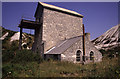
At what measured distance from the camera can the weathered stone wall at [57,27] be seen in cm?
1539

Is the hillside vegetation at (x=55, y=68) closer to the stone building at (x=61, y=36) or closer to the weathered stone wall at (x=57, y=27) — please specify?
the stone building at (x=61, y=36)

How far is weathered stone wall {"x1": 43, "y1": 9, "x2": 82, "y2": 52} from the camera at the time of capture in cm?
1539

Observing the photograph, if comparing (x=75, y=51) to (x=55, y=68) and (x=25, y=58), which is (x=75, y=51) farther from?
(x=25, y=58)

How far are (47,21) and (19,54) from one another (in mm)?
7903

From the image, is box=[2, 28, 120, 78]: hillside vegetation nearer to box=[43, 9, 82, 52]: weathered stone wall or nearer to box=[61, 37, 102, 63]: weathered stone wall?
box=[61, 37, 102, 63]: weathered stone wall

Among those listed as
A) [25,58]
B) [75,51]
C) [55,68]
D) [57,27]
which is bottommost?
[55,68]

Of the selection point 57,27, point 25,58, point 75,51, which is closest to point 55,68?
point 25,58

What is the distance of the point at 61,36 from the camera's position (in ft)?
54.8

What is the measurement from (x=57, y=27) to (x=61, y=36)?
1.85 meters

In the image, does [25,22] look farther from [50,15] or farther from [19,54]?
[19,54]

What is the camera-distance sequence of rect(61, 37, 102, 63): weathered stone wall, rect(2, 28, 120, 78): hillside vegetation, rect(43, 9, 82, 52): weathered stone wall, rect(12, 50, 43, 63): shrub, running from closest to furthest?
rect(2, 28, 120, 78): hillside vegetation → rect(12, 50, 43, 63): shrub → rect(61, 37, 102, 63): weathered stone wall → rect(43, 9, 82, 52): weathered stone wall

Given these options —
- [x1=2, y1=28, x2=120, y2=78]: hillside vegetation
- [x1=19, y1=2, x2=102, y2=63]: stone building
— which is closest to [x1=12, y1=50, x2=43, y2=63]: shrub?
[x1=2, y1=28, x2=120, y2=78]: hillside vegetation

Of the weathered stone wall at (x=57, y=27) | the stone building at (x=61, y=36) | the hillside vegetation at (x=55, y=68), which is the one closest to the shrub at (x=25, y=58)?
the hillside vegetation at (x=55, y=68)

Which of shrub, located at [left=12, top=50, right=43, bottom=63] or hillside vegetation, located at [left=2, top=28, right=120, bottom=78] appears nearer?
hillside vegetation, located at [left=2, top=28, right=120, bottom=78]
